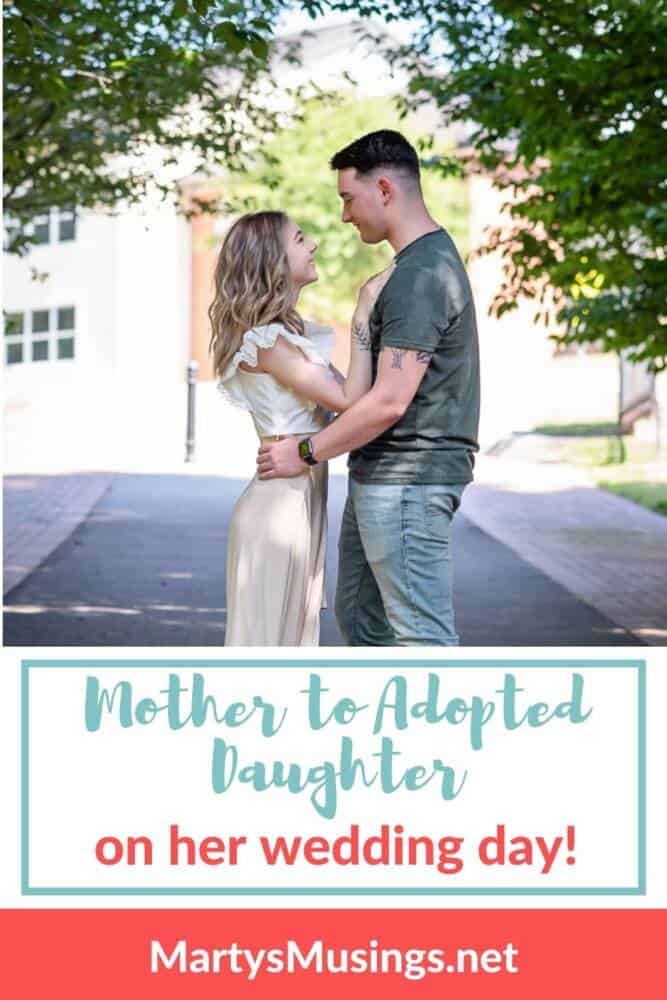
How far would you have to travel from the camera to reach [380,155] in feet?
14.2

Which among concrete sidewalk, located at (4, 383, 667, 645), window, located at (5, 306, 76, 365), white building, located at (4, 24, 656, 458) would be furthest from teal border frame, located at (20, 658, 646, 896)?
window, located at (5, 306, 76, 365)

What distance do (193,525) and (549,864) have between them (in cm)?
1388

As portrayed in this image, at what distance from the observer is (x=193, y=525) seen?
57.1 ft

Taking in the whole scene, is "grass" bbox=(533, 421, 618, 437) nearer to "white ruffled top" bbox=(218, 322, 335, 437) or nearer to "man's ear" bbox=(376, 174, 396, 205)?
"white ruffled top" bbox=(218, 322, 335, 437)

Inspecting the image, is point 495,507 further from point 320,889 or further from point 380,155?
point 320,889

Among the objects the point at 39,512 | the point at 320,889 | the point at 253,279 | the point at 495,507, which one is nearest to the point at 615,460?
the point at 495,507

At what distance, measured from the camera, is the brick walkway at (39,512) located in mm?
14445

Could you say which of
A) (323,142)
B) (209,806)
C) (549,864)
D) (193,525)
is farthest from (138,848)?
(323,142)

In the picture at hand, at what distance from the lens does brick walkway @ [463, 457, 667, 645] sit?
39.2 ft

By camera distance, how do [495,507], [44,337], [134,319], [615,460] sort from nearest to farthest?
[495,507] < [615,460] < [134,319] < [44,337]

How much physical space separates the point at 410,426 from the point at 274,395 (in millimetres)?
333
